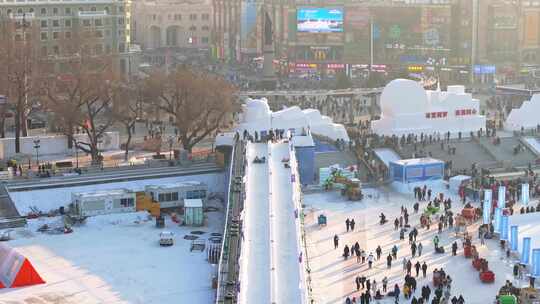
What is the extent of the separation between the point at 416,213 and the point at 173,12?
79108mm

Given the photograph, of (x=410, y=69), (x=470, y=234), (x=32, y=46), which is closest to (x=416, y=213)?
(x=470, y=234)

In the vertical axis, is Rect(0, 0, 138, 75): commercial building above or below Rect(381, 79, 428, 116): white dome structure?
above

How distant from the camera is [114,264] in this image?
34.7 metres

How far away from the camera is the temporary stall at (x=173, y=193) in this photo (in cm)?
4244

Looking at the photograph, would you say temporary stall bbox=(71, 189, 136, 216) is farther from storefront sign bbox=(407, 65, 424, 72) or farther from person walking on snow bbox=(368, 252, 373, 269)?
storefront sign bbox=(407, 65, 424, 72)

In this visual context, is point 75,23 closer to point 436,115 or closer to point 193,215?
point 436,115

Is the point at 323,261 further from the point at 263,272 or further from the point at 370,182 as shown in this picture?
the point at 370,182

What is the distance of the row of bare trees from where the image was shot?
50.7m

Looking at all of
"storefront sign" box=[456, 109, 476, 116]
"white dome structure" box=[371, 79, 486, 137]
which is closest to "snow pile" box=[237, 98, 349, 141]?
"white dome structure" box=[371, 79, 486, 137]

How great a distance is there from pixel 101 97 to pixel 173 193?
11591mm

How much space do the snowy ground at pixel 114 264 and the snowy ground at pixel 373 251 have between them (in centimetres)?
361

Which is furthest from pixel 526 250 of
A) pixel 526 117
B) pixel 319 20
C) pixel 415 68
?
pixel 319 20

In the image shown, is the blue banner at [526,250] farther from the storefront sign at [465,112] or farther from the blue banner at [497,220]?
the storefront sign at [465,112]

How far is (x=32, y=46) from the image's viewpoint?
5962 centimetres
